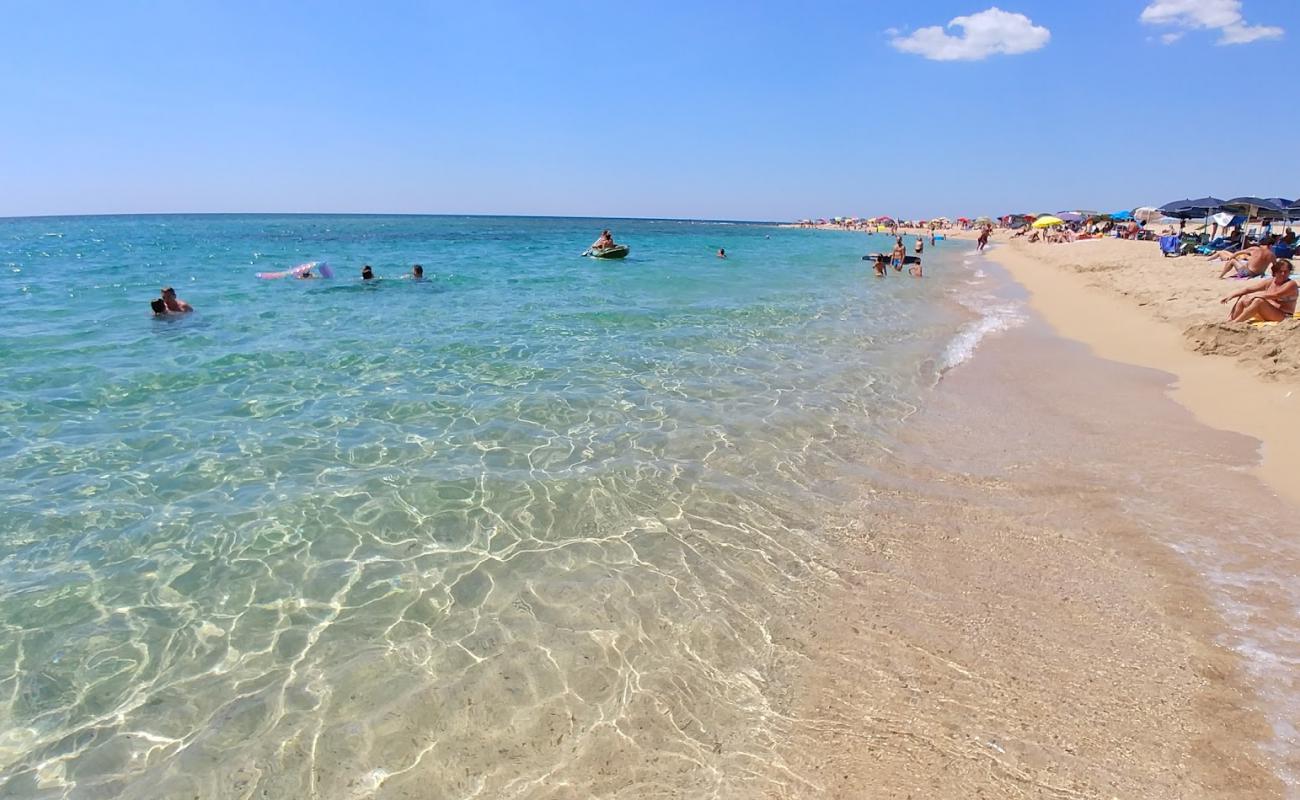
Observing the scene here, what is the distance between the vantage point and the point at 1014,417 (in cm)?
852

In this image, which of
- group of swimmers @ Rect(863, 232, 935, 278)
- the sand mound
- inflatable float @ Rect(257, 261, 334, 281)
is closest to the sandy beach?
the sand mound

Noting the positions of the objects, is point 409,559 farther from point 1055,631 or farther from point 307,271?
point 307,271

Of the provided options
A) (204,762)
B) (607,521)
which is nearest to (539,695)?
(204,762)

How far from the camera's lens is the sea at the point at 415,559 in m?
3.41

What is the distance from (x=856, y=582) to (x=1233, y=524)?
3626 mm

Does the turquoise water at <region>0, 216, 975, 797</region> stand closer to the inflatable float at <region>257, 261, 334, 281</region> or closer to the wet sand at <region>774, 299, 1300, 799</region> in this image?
the wet sand at <region>774, 299, 1300, 799</region>

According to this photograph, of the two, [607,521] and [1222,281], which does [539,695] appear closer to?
[607,521]

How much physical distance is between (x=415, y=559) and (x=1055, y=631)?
474cm

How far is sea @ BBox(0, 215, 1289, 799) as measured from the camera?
341 centimetres

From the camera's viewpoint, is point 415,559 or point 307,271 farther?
point 307,271

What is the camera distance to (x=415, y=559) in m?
5.14

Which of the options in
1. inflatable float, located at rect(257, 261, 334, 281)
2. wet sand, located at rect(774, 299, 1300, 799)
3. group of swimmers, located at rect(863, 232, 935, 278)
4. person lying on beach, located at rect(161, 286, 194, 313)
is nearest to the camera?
wet sand, located at rect(774, 299, 1300, 799)

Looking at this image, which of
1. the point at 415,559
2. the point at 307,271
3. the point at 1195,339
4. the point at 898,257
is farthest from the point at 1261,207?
the point at 307,271

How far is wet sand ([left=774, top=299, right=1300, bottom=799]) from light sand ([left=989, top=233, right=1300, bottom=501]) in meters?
1.11
